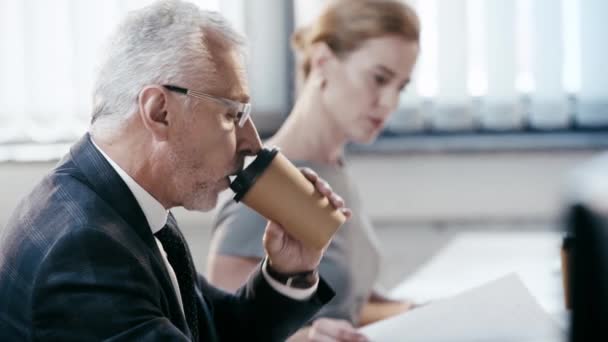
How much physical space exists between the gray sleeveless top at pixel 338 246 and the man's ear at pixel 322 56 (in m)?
0.22

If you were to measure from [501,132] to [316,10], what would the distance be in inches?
25.4

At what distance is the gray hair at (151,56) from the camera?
1.05 metres

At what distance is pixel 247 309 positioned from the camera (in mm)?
1357

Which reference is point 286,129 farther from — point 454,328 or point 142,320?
point 142,320

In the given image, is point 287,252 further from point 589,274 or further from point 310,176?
point 589,274

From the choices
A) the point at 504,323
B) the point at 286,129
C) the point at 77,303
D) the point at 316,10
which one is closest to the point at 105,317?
the point at 77,303

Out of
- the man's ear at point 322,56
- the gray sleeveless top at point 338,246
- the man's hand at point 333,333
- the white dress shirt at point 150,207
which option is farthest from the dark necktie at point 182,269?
the man's ear at point 322,56

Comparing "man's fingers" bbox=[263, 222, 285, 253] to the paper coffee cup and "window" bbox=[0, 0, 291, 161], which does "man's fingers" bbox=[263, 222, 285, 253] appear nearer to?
the paper coffee cup

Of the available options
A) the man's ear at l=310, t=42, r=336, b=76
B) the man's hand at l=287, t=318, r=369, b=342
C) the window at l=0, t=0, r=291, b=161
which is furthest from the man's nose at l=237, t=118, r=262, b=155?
the window at l=0, t=0, r=291, b=161

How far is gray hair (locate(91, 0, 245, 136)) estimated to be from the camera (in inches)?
41.4

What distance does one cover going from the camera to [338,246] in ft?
5.87

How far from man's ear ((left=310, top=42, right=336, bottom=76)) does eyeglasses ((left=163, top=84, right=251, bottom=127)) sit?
32.6 inches

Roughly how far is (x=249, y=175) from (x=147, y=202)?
13cm

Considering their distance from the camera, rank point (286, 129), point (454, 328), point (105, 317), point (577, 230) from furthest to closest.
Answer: point (286, 129) < point (454, 328) < point (105, 317) < point (577, 230)
